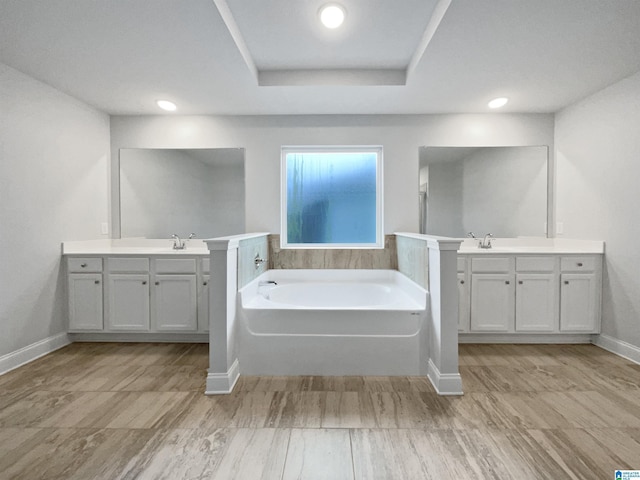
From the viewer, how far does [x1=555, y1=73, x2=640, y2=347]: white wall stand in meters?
2.81

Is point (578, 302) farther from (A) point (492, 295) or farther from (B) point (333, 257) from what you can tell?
(B) point (333, 257)

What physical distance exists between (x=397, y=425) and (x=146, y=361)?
1.96 m

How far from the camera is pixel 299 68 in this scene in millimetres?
2965

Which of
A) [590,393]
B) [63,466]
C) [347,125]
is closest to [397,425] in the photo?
[590,393]

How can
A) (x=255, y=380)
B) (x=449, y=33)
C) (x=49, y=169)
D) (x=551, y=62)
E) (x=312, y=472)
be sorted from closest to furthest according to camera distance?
(x=312, y=472) < (x=449, y=33) < (x=255, y=380) < (x=551, y=62) < (x=49, y=169)

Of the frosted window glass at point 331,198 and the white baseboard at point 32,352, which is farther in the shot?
the frosted window glass at point 331,198

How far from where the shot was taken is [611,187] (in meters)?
3.00

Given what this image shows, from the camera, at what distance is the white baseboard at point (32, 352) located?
8.46ft

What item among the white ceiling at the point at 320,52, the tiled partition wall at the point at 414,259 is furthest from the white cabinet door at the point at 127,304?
the tiled partition wall at the point at 414,259

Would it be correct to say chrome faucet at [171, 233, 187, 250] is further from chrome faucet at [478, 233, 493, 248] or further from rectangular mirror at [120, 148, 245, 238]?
chrome faucet at [478, 233, 493, 248]

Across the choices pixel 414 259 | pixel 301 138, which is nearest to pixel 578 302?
pixel 414 259

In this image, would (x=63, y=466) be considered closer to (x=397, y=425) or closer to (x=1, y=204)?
(x=397, y=425)

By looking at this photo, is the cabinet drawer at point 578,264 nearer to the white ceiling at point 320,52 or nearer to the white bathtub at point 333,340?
the white ceiling at point 320,52

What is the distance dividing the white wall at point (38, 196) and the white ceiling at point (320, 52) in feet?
0.69
